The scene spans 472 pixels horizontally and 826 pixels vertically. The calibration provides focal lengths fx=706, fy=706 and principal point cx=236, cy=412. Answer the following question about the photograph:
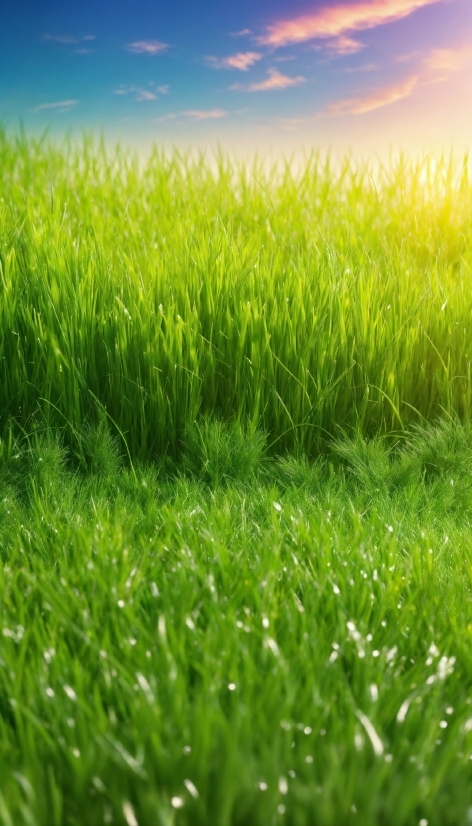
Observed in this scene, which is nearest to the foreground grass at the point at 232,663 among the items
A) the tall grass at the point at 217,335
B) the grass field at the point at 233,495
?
the grass field at the point at 233,495

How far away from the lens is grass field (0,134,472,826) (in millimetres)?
838

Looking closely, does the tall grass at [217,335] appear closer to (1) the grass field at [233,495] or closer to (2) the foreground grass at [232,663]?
(1) the grass field at [233,495]

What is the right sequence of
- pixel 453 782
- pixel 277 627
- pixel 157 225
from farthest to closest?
1. pixel 157 225
2. pixel 277 627
3. pixel 453 782

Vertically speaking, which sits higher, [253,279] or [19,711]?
[253,279]

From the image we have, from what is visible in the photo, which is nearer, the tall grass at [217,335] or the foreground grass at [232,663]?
the foreground grass at [232,663]

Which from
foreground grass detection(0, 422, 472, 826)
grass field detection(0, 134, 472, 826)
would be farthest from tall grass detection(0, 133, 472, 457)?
foreground grass detection(0, 422, 472, 826)

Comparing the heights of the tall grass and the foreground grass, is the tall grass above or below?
above

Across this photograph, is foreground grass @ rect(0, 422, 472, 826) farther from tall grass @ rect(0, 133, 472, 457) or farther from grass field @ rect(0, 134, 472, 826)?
tall grass @ rect(0, 133, 472, 457)

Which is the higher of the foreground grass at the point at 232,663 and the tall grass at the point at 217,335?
the tall grass at the point at 217,335

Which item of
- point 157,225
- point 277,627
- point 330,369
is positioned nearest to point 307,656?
point 277,627

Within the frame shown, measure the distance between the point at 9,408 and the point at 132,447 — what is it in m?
0.42

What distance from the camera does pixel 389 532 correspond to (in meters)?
1.54

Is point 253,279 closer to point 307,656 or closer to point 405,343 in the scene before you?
point 405,343

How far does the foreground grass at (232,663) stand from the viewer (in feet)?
2.64
